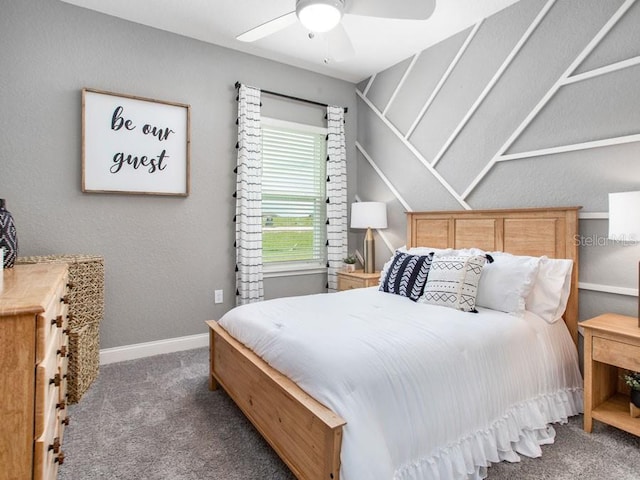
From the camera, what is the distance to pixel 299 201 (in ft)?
13.1

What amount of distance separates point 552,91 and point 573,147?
1.42ft

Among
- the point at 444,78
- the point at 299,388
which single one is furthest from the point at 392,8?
the point at 299,388

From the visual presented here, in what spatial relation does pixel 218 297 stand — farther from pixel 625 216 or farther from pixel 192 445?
pixel 625 216

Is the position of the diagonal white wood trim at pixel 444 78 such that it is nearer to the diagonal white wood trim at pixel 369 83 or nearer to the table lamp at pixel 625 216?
the diagonal white wood trim at pixel 369 83

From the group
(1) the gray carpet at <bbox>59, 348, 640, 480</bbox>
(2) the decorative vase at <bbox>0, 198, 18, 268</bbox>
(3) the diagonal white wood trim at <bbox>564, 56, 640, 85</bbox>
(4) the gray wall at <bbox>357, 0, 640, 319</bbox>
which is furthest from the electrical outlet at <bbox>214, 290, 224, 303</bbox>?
(3) the diagonal white wood trim at <bbox>564, 56, 640, 85</bbox>

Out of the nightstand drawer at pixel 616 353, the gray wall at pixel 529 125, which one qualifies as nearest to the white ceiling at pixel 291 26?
the gray wall at pixel 529 125

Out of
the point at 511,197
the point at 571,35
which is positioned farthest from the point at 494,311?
the point at 571,35

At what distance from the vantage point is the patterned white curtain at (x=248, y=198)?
11.4 feet

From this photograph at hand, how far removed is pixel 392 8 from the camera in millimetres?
2182

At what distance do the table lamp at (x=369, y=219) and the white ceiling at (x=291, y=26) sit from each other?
58.2 inches

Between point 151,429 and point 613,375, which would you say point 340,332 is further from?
point 613,375

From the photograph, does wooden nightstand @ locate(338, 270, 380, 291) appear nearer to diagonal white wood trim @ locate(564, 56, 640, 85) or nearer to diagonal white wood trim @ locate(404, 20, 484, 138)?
diagonal white wood trim @ locate(404, 20, 484, 138)

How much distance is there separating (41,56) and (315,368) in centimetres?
301

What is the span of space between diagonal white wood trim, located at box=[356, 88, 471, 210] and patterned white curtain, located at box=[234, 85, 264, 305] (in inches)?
51.3
